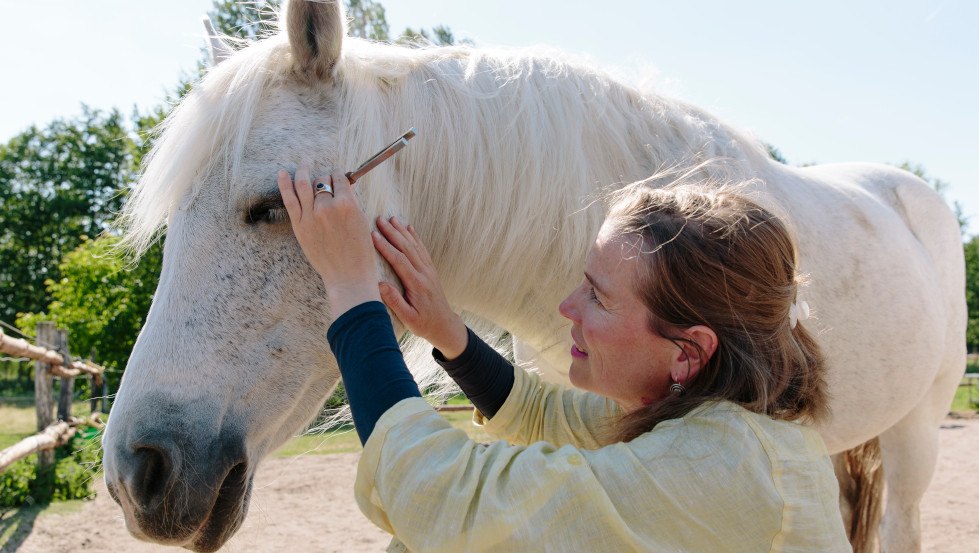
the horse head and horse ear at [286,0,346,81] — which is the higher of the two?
horse ear at [286,0,346,81]

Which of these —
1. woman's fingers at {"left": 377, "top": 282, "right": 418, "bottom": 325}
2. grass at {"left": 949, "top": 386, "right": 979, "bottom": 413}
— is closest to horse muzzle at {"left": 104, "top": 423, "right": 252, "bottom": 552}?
woman's fingers at {"left": 377, "top": 282, "right": 418, "bottom": 325}

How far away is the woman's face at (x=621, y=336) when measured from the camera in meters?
1.20

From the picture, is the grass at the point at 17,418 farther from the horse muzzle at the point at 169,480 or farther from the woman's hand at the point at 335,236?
the woman's hand at the point at 335,236

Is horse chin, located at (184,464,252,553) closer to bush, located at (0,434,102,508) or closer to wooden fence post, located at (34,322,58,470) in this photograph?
bush, located at (0,434,102,508)

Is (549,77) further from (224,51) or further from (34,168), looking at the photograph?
(34,168)

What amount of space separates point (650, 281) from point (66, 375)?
861cm

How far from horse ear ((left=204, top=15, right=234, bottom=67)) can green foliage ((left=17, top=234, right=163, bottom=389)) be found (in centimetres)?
1180

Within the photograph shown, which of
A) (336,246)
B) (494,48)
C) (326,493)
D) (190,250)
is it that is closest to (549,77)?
(494,48)

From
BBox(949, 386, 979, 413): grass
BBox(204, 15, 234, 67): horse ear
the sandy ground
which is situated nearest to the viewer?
BBox(204, 15, 234, 67): horse ear

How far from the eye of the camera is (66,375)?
26.1 feet

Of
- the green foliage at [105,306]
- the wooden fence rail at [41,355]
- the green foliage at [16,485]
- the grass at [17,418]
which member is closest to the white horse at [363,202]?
the wooden fence rail at [41,355]

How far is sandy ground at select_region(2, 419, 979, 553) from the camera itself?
5.43 m

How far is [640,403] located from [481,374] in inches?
18.9

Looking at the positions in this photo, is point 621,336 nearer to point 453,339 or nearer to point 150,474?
point 453,339
